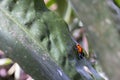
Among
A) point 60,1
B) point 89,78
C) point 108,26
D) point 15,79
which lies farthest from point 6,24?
point 60,1

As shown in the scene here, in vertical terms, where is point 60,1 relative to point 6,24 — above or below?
above

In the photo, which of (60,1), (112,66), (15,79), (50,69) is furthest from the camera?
(60,1)

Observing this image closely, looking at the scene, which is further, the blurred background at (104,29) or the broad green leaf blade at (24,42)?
the broad green leaf blade at (24,42)

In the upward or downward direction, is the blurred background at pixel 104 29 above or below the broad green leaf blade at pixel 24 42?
below

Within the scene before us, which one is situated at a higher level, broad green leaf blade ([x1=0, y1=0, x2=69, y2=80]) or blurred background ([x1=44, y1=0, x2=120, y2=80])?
broad green leaf blade ([x1=0, y1=0, x2=69, y2=80])

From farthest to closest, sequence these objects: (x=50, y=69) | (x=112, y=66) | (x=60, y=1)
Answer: (x=60, y=1) → (x=50, y=69) → (x=112, y=66)

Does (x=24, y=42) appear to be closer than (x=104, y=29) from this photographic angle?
No

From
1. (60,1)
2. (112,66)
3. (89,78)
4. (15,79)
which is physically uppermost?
(60,1)

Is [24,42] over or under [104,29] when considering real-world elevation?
over

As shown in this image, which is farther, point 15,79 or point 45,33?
point 15,79

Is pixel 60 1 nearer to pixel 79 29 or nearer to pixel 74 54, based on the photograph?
pixel 79 29

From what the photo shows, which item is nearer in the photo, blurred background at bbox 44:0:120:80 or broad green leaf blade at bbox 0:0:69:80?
blurred background at bbox 44:0:120:80
